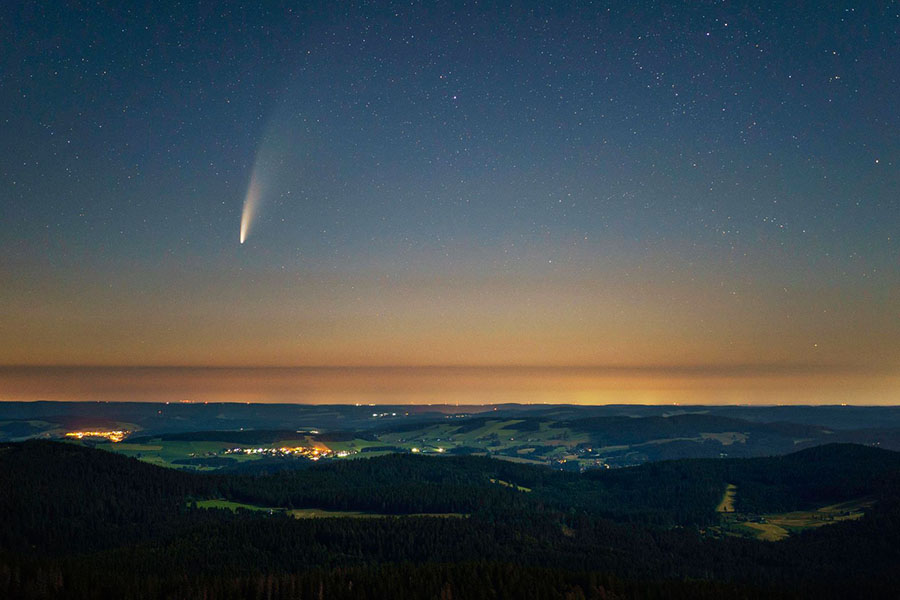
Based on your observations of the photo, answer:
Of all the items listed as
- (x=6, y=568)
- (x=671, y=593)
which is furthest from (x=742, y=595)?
(x=6, y=568)

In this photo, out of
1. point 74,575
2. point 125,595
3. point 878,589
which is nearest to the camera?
point 125,595

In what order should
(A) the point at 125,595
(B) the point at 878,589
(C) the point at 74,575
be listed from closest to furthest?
(A) the point at 125,595
(C) the point at 74,575
(B) the point at 878,589

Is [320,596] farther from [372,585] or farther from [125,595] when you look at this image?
[125,595]

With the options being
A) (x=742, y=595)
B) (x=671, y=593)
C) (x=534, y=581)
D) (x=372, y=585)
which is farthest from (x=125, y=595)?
(x=742, y=595)

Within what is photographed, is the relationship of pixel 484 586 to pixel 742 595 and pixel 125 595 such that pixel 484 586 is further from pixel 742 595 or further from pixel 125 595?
pixel 125 595

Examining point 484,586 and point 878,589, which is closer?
point 484,586

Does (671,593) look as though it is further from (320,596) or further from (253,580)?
(253,580)

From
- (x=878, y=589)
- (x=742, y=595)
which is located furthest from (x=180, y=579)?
(x=878, y=589)

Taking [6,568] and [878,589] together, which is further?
[878,589]
